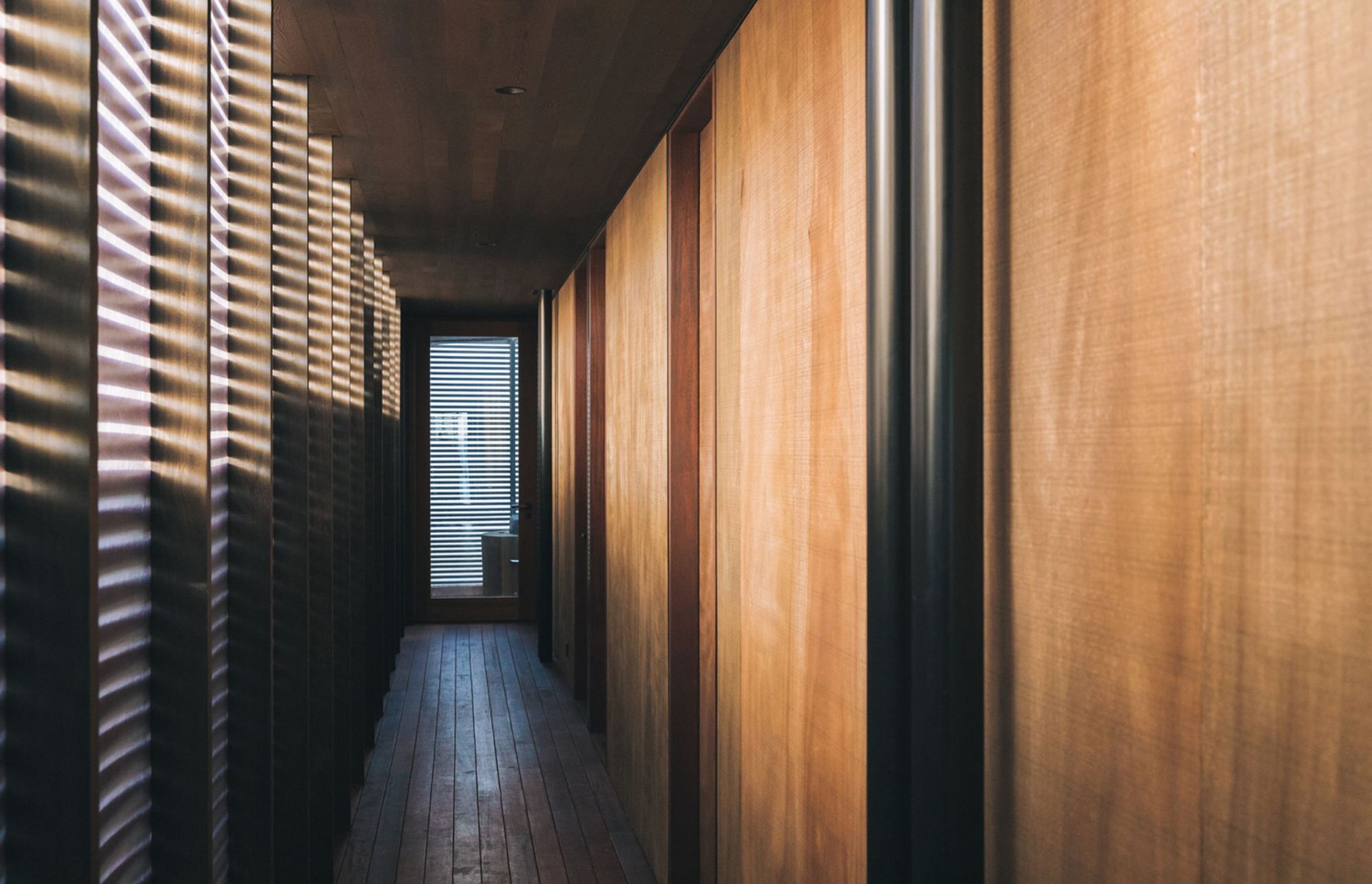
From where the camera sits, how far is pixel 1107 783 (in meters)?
1.12

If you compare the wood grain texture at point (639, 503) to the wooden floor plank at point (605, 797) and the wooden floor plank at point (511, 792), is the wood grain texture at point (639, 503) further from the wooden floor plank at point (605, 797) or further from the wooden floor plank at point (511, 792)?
the wooden floor plank at point (511, 792)

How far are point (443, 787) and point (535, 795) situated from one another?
45cm

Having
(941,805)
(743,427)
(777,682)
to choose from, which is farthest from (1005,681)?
(743,427)

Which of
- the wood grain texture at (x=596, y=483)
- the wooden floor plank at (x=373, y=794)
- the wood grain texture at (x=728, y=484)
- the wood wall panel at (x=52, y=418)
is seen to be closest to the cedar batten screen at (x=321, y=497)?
the wooden floor plank at (x=373, y=794)

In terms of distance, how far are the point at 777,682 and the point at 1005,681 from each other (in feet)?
3.31

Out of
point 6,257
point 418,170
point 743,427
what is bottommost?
point 743,427

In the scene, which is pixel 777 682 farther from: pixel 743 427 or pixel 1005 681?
pixel 1005 681

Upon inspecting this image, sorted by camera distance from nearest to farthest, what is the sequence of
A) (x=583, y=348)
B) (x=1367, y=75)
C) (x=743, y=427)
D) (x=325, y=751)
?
1. (x=1367, y=75)
2. (x=743, y=427)
3. (x=325, y=751)
4. (x=583, y=348)

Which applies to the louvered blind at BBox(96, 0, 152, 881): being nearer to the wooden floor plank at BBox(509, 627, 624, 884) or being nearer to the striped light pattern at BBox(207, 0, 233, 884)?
the striped light pattern at BBox(207, 0, 233, 884)

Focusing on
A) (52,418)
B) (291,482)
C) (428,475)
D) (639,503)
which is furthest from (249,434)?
(428,475)

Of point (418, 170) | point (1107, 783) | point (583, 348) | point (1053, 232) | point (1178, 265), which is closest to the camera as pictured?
point (1178, 265)

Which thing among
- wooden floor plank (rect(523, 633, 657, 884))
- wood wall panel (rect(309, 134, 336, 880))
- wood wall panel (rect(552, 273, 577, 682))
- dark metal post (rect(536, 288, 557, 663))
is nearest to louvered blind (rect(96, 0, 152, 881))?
wood wall panel (rect(309, 134, 336, 880))

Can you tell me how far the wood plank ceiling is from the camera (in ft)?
9.01

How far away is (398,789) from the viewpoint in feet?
16.0
